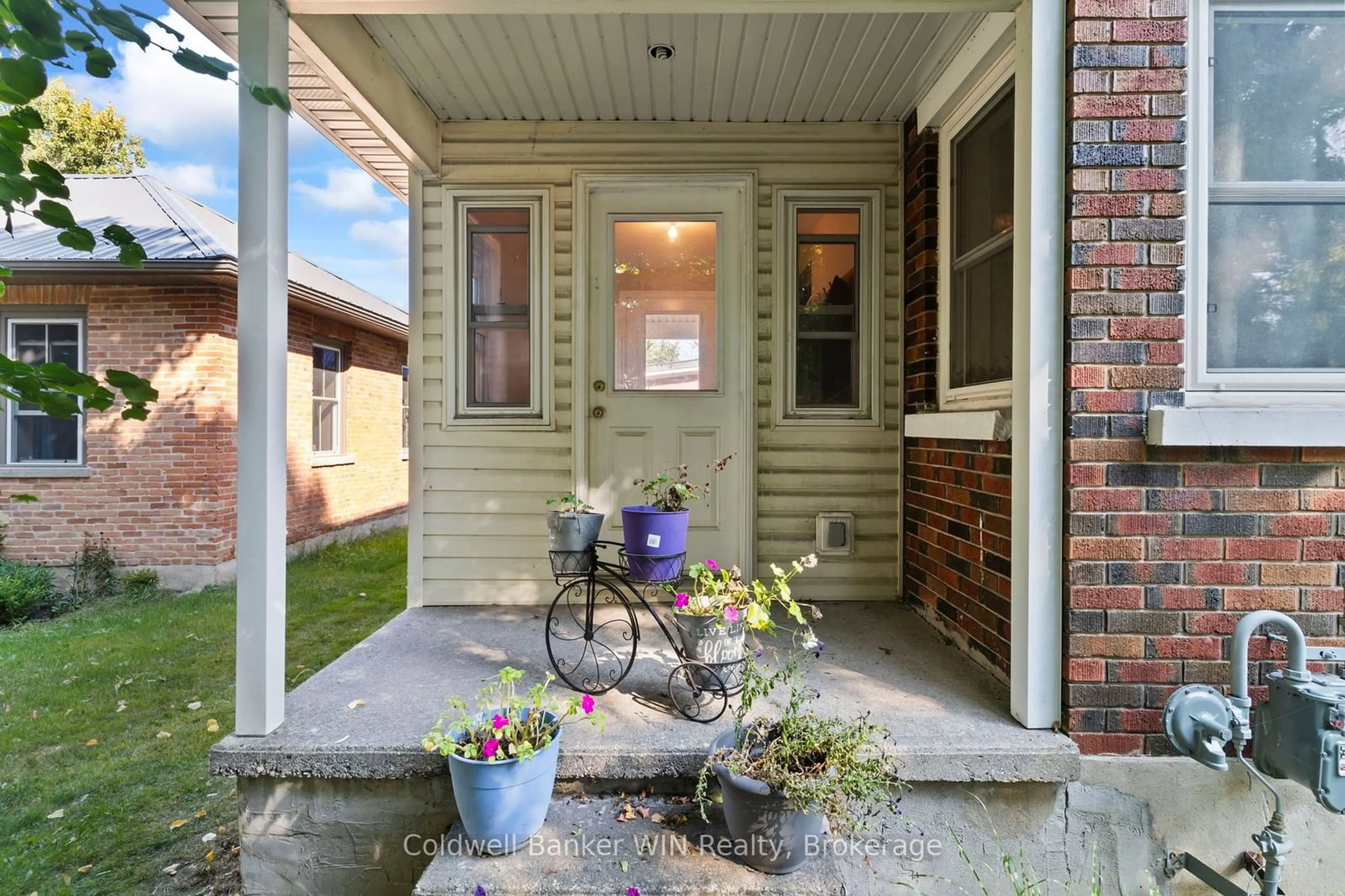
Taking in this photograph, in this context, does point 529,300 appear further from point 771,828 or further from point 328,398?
point 328,398

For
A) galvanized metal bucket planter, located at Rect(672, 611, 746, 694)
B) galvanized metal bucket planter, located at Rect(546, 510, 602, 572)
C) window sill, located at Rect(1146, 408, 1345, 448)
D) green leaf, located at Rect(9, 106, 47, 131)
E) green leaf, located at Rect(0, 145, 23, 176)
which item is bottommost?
galvanized metal bucket planter, located at Rect(672, 611, 746, 694)

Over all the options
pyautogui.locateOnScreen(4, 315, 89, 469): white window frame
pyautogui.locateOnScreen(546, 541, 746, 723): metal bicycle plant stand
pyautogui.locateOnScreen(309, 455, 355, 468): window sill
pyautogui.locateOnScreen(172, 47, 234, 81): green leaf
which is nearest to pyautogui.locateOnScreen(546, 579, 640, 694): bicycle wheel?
pyautogui.locateOnScreen(546, 541, 746, 723): metal bicycle plant stand

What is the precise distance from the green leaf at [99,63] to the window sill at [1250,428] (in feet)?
9.10

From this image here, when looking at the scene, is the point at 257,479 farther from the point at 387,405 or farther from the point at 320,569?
the point at 387,405

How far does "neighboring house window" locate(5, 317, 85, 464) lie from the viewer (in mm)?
5461

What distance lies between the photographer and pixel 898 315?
3406 mm

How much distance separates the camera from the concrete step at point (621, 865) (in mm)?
1574

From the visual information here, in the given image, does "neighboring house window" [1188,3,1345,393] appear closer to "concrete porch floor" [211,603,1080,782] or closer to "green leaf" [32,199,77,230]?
"concrete porch floor" [211,603,1080,782]

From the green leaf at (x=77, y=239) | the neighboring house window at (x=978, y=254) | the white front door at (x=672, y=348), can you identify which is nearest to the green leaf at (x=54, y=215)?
the green leaf at (x=77, y=239)

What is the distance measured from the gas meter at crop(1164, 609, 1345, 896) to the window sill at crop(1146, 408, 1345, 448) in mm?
497

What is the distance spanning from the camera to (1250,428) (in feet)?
6.17

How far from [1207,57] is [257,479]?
3183 mm

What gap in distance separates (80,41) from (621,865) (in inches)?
85.7

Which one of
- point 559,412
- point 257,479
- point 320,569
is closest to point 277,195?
point 257,479
